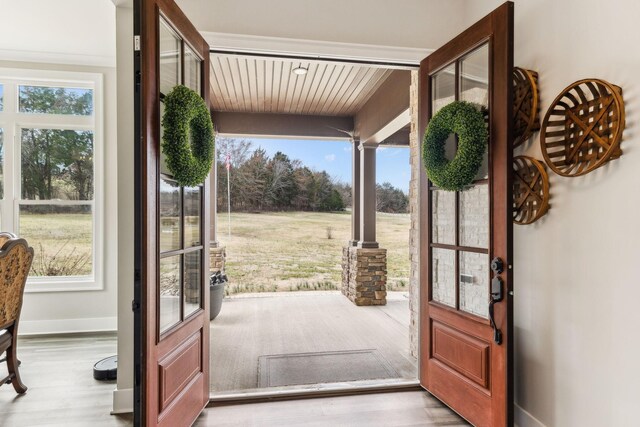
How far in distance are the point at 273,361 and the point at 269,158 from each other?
434 centimetres

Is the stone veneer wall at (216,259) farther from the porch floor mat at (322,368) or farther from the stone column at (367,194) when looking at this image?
the porch floor mat at (322,368)

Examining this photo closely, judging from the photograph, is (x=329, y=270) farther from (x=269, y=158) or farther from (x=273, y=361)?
(x=273, y=361)

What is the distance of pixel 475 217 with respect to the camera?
2.12 m

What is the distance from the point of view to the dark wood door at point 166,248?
163cm

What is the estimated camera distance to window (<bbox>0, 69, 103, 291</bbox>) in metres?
3.81

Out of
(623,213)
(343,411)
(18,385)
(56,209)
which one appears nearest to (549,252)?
(623,213)

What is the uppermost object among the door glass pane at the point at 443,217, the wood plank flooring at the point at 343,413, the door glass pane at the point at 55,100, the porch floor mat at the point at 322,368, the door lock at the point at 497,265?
the door glass pane at the point at 55,100

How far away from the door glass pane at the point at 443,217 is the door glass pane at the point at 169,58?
178 cm

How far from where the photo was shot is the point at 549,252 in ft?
6.27

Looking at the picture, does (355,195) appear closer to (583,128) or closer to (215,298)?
(215,298)

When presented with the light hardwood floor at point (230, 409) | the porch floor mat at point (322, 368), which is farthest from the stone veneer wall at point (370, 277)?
the light hardwood floor at point (230, 409)

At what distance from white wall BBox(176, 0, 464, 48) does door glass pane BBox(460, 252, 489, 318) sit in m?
1.57

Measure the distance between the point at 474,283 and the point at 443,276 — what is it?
284mm

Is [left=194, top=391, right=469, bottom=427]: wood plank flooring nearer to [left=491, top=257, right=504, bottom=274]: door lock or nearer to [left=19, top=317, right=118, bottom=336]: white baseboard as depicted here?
[left=491, top=257, right=504, bottom=274]: door lock
